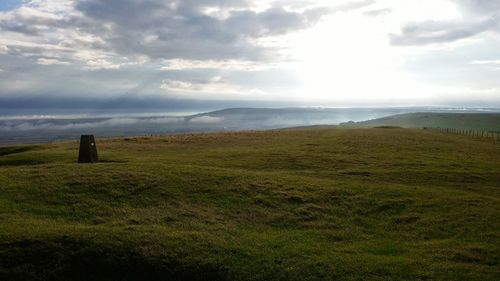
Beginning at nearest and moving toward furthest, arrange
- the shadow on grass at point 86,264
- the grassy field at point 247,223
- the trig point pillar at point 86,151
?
the shadow on grass at point 86,264, the grassy field at point 247,223, the trig point pillar at point 86,151

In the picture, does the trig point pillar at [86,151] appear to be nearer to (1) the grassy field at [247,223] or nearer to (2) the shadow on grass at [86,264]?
(1) the grassy field at [247,223]

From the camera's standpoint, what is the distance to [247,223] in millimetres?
18547

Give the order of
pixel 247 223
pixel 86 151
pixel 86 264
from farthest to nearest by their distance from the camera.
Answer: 1. pixel 86 151
2. pixel 247 223
3. pixel 86 264

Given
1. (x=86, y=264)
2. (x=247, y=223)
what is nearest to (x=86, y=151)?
(x=247, y=223)

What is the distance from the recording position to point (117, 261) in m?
15.0

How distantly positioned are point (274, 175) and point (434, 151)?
23.5 m

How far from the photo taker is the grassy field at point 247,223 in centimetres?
1455

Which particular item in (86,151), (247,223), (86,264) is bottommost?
(86,264)

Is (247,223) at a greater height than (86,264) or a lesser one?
greater

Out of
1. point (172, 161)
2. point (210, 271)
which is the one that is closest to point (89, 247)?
point (210, 271)

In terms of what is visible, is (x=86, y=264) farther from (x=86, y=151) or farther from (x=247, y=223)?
(x=86, y=151)

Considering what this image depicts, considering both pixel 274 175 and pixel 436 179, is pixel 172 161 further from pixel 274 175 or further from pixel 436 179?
pixel 436 179

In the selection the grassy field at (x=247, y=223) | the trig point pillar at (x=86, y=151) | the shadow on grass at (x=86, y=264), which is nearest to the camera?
the shadow on grass at (x=86, y=264)

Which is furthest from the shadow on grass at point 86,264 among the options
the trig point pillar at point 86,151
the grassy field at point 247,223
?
the trig point pillar at point 86,151
